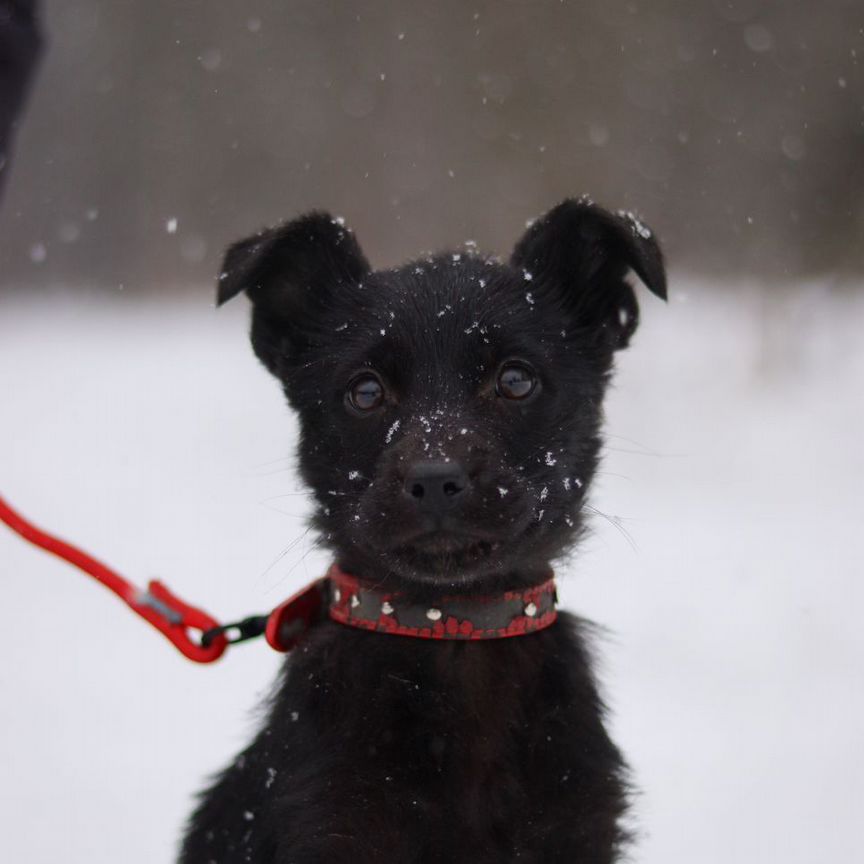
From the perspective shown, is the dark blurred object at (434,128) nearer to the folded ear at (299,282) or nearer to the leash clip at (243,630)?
the folded ear at (299,282)

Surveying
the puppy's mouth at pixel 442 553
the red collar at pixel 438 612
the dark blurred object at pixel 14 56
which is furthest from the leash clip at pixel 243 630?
the dark blurred object at pixel 14 56

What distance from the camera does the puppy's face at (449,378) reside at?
2.89 m

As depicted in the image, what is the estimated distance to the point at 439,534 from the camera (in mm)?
2830

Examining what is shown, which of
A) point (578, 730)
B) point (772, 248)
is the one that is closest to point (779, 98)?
point (772, 248)

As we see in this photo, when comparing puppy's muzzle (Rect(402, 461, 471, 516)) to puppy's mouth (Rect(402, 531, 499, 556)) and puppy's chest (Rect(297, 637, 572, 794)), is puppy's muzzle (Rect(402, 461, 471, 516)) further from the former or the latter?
puppy's chest (Rect(297, 637, 572, 794))

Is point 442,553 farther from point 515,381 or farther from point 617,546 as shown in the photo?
point 617,546

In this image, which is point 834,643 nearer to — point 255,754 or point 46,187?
point 255,754

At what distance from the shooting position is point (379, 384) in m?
3.23

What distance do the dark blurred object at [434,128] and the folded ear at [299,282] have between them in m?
11.7

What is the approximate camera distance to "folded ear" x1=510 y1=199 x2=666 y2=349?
3.49 metres

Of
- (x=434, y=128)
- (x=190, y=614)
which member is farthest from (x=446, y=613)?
(x=434, y=128)

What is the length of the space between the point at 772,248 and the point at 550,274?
13614 mm

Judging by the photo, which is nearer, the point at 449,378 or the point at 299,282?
the point at 449,378

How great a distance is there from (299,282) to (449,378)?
0.78 m
